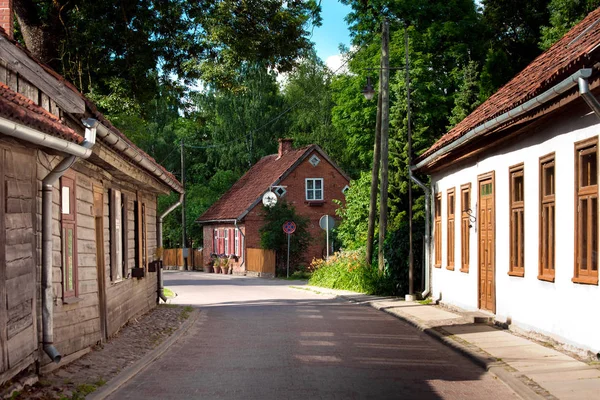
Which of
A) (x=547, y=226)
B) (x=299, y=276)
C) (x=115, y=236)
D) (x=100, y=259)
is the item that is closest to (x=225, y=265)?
(x=299, y=276)

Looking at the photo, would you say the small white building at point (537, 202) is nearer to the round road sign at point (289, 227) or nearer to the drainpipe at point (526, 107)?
the drainpipe at point (526, 107)

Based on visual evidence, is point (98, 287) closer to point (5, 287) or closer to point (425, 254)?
point (5, 287)

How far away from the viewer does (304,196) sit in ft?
170

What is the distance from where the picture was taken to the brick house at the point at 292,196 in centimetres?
5050

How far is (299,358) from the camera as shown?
38.6 feet

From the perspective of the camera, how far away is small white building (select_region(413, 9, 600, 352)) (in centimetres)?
1112

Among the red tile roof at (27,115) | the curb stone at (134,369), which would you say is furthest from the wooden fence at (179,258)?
the red tile roof at (27,115)

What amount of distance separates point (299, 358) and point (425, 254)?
1289cm

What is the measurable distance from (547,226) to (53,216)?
7.01m

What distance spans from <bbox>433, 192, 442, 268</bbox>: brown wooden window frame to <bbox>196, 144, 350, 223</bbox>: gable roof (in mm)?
27714

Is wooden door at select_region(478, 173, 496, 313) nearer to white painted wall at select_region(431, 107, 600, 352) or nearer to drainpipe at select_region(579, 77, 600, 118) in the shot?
white painted wall at select_region(431, 107, 600, 352)

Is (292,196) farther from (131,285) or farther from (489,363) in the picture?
(489,363)

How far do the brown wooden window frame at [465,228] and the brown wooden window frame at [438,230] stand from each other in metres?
2.58

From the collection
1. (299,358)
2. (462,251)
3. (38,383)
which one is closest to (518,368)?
(299,358)
